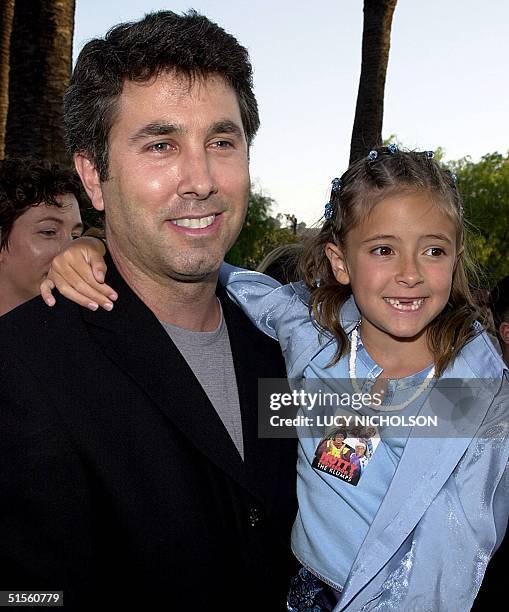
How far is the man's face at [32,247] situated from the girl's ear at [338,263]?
2695 mm

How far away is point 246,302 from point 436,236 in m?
0.96

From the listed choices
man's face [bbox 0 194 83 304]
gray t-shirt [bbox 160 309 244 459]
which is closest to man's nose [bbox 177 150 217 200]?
gray t-shirt [bbox 160 309 244 459]

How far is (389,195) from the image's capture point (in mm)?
3371

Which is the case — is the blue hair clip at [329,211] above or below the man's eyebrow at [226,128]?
above

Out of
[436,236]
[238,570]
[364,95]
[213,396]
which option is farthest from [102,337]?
[364,95]

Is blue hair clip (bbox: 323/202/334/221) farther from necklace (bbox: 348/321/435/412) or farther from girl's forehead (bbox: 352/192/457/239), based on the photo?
necklace (bbox: 348/321/435/412)

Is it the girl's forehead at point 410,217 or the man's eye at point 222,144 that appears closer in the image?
the man's eye at point 222,144

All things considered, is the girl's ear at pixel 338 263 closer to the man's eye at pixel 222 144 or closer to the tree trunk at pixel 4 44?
the man's eye at pixel 222 144

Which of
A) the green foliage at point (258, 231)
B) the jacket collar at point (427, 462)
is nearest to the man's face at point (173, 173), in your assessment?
the jacket collar at point (427, 462)

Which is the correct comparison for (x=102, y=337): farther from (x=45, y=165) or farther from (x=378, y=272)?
(x=45, y=165)

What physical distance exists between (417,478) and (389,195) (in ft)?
4.14

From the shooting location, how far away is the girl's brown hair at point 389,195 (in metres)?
3.31

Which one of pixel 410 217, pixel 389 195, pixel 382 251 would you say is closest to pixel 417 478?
pixel 382 251

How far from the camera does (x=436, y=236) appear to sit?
3256mm
